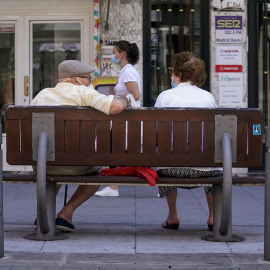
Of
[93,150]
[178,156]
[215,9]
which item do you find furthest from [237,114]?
[215,9]

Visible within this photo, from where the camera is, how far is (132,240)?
6082mm

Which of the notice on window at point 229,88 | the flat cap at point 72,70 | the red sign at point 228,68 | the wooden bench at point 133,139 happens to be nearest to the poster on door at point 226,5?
the red sign at point 228,68

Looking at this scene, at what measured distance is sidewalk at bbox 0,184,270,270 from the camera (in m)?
5.21

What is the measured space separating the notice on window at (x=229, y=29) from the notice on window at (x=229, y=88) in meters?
0.49

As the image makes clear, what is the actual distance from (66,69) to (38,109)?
66 cm

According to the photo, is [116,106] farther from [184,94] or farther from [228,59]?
[228,59]

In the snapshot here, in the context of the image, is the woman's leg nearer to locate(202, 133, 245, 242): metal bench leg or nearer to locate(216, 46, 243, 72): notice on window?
locate(202, 133, 245, 242): metal bench leg

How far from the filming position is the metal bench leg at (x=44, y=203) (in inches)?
220

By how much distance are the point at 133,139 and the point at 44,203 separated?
0.86m

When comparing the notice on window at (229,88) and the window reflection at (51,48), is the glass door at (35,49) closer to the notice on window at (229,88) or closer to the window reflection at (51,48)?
the window reflection at (51,48)

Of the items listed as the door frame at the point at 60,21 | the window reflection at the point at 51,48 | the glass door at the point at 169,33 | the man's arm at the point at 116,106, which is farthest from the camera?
the window reflection at the point at 51,48

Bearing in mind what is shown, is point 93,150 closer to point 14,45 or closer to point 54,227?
point 54,227

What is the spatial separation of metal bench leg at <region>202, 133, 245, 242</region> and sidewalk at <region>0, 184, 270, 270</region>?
10 cm

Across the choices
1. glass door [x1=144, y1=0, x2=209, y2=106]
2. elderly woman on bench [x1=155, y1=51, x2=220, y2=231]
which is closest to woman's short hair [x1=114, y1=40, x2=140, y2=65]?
elderly woman on bench [x1=155, y1=51, x2=220, y2=231]
